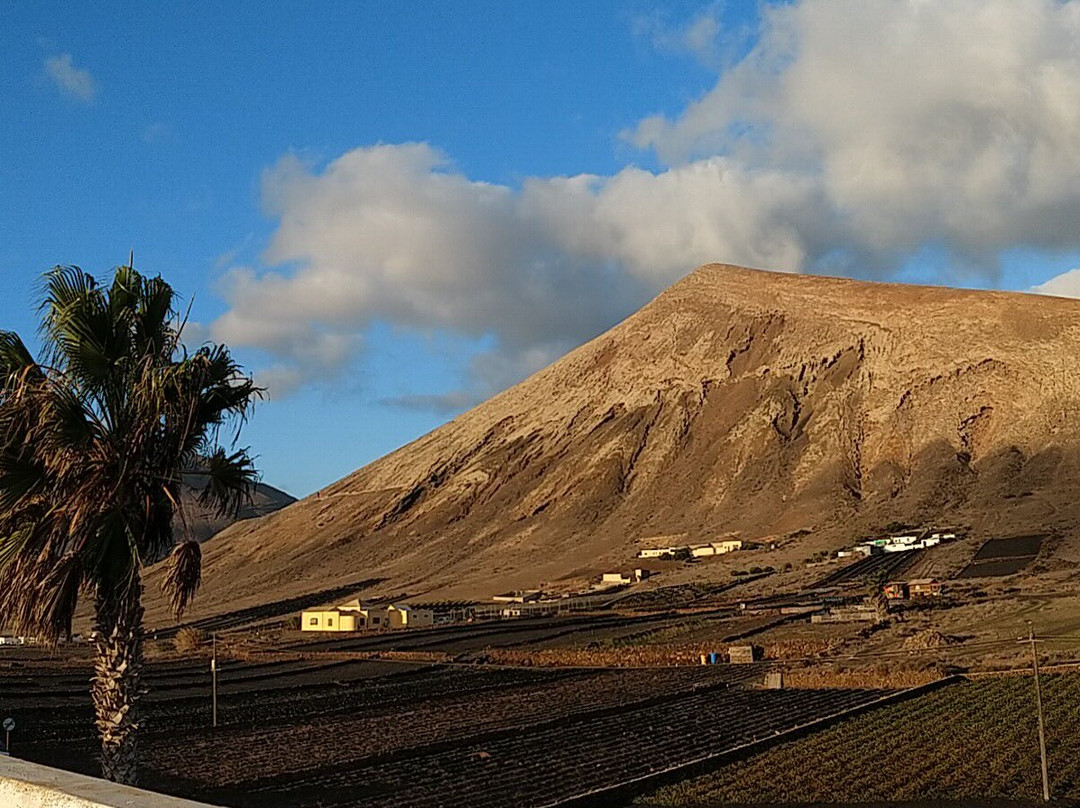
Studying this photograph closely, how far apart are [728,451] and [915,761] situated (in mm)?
123346

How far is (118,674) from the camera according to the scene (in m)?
12.0

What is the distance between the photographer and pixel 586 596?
10381 centimetres

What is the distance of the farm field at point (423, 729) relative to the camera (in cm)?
2659

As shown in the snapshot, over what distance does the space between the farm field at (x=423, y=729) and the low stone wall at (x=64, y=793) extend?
18.3 metres

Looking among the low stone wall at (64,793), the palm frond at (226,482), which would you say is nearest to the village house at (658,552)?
the palm frond at (226,482)

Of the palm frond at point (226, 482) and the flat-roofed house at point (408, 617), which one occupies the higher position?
the palm frond at point (226, 482)

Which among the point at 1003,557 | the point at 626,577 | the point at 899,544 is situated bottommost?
the point at 1003,557

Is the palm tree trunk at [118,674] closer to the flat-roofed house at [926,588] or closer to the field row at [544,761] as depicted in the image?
the field row at [544,761]

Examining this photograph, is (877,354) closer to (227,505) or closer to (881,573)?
(881,573)

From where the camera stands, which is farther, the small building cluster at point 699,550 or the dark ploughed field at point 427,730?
the small building cluster at point 699,550

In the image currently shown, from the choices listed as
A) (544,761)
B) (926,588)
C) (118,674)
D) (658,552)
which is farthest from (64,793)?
(658,552)

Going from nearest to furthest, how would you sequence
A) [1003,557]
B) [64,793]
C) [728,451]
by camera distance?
[64,793], [1003,557], [728,451]

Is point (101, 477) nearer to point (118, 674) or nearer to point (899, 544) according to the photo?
point (118, 674)

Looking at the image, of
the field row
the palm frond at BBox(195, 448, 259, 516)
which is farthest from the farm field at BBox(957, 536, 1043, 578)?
the palm frond at BBox(195, 448, 259, 516)
